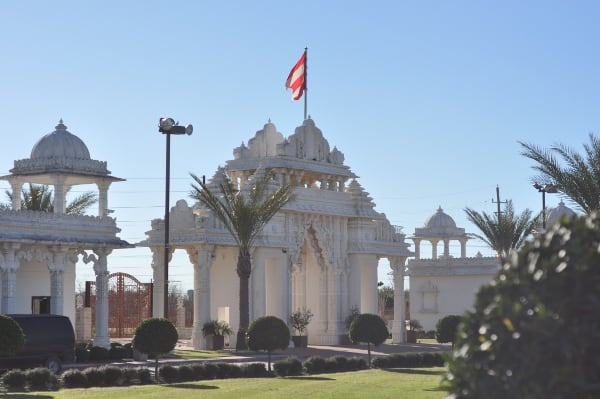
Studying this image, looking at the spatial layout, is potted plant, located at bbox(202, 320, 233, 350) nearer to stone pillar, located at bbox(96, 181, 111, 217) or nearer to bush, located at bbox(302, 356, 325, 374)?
stone pillar, located at bbox(96, 181, 111, 217)

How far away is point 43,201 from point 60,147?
29.6ft

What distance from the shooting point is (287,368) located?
3497cm

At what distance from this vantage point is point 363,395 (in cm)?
2716

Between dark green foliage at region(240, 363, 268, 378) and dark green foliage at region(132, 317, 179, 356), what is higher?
dark green foliage at region(132, 317, 179, 356)

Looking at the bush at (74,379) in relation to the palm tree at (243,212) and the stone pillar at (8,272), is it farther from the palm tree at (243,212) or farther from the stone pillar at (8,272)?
the palm tree at (243,212)

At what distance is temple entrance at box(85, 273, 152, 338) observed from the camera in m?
51.1

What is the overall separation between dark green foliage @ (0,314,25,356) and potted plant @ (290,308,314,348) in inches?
1068

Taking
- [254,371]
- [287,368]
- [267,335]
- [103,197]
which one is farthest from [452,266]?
[254,371]

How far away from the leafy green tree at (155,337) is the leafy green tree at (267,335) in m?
4.64

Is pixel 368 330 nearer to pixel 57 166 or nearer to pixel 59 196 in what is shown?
pixel 59 196

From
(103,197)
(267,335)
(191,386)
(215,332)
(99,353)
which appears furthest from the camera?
(215,332)

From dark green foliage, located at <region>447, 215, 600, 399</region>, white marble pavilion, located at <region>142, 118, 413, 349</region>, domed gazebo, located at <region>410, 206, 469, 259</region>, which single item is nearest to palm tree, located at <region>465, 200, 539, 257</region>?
white marble pavilion, located at <region>142, 118, 413, 349</region>

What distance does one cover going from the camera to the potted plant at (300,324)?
5362 centimetres

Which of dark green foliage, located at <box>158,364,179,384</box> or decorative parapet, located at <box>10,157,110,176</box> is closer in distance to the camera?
dark green foliage, located at <box>158,364,179,384</box>
